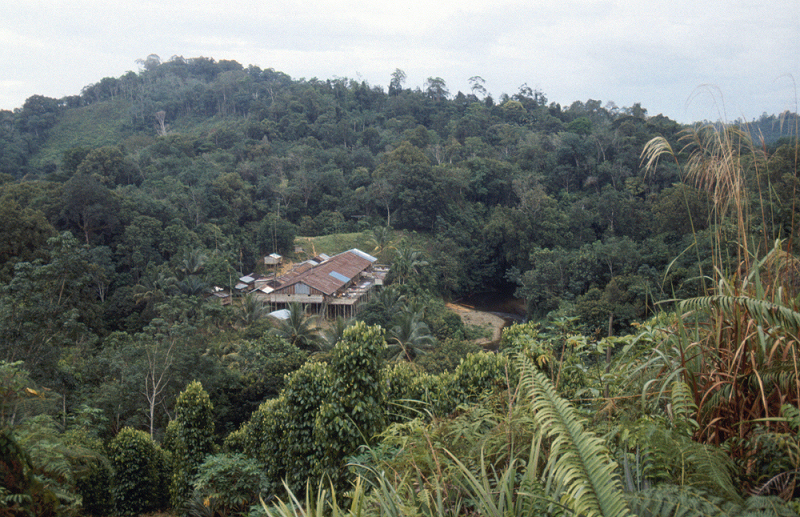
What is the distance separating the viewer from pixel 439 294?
25469mm

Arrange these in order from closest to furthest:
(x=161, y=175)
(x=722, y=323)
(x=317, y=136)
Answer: (x=722, y=323), (x=161, y=175), (x=317, y=136)

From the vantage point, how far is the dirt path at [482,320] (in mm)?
20998

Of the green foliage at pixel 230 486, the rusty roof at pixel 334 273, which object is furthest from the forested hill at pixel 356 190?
the green foliage at pixel 230 486

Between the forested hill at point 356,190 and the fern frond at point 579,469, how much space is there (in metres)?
7.16

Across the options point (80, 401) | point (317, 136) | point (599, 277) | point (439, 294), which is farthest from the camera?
point (317, 136)

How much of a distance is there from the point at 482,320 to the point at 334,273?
7.49 meters

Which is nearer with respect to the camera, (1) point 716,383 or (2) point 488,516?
(2) point 488,516

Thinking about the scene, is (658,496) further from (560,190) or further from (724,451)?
(560,190)

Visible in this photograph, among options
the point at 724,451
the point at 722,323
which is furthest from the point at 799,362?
the point at 724,451

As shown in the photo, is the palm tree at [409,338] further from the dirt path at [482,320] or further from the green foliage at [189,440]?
the green foliage at [189,440]

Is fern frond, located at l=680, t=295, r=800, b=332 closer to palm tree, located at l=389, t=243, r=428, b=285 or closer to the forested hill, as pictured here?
the forested hill

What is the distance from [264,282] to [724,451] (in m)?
23.2

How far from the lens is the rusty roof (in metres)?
20.7

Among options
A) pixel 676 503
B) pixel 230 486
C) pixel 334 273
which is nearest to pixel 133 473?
pixel 230 486
